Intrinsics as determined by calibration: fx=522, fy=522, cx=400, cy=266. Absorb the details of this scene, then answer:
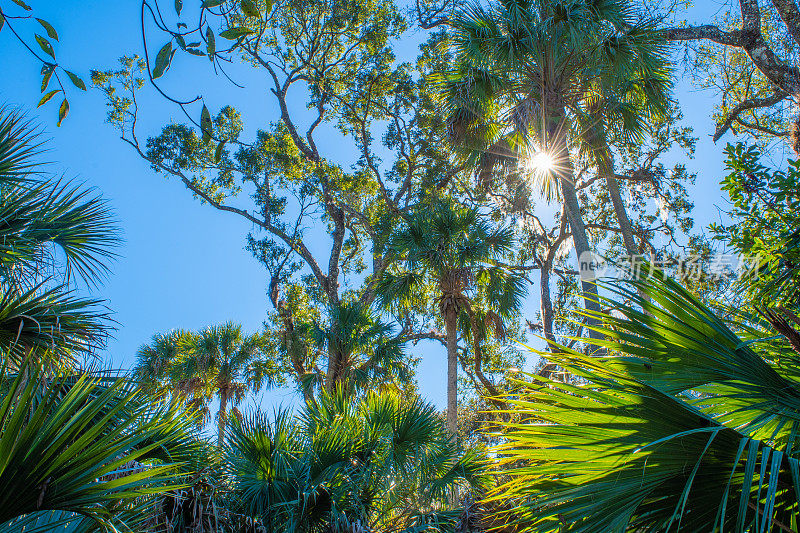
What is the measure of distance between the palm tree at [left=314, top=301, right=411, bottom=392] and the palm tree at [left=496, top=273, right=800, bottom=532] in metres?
9.27

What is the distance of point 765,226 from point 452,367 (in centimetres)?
717

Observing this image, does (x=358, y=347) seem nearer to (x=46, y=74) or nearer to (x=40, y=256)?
(x=40, y=256)

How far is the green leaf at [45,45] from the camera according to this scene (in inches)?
64.9

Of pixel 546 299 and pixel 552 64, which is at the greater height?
pixel 552 64

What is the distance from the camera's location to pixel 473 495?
19.7ft

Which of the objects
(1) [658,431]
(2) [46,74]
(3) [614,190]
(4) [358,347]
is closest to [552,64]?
(3) [614,190]

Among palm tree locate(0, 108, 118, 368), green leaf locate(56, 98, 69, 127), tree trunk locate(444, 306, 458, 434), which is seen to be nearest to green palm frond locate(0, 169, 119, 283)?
palm tree locate(0, 108, 118, 368)

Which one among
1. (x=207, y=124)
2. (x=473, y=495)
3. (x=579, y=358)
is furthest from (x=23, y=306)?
(x=473, y=495)

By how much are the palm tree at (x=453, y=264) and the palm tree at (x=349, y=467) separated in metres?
4.19

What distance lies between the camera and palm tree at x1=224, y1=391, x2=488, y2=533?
4.60 metres

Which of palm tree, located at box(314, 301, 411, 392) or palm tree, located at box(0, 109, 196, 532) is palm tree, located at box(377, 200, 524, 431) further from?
palm tree, located at box(0, 109, 196, 532)

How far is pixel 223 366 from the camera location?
1349 cm

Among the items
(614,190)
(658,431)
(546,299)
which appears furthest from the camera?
(546,299)

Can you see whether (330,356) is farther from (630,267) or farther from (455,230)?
(630,267)
